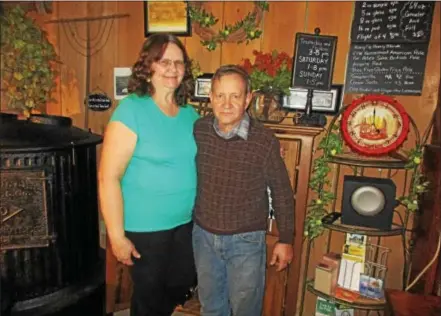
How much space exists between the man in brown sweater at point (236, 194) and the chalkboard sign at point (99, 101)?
1.14m

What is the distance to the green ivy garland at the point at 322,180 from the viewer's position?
1597 millimetres

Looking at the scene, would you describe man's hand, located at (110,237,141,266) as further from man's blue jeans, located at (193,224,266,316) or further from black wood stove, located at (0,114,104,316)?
black wood stove, located at (0,114,104,316)

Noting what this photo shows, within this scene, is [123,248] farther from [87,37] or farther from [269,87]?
[87,37]

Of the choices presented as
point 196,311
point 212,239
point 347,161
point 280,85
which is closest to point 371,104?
point 347,161

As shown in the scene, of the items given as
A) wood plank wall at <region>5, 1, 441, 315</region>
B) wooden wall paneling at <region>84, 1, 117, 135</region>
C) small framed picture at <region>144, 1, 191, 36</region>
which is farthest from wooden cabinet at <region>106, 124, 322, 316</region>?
wooden wall paneling at <region>84, 1, 117, 135</region>

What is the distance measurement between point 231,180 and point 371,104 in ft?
2.51

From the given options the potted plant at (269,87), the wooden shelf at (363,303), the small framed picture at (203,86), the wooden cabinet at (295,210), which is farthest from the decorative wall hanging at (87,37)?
the wooden shelf at (363,303)

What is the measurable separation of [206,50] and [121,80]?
62 cm

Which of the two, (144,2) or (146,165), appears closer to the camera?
(146,165)

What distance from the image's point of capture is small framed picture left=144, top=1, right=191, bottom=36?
2.08m

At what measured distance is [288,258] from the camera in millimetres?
1443

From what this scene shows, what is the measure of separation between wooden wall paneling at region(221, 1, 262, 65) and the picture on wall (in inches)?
26.2

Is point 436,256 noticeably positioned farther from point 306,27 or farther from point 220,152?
point 306,27

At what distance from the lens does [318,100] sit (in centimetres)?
187
